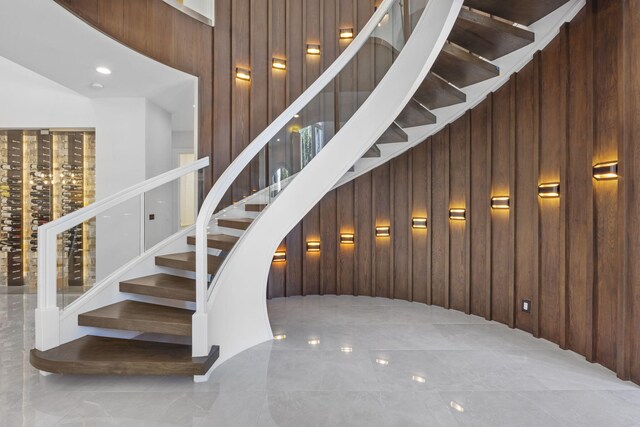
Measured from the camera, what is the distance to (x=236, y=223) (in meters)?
3.64

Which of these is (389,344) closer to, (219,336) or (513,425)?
(513,425)

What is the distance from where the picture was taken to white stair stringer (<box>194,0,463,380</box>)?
3.10 metres

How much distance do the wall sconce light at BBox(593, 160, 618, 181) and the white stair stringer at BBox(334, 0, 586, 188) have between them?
1459 millimetres

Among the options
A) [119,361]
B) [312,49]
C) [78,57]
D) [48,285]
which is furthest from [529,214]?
[78,57]

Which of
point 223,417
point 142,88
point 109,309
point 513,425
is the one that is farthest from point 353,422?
point 142,88

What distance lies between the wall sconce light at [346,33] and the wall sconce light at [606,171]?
13.1ft

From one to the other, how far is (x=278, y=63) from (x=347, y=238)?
3034 mm

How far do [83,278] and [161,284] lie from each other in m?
0.75

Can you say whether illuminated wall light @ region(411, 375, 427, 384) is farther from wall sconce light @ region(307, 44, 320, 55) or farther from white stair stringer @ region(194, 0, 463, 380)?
wall sconce light @ region(307, 44, 320, 55)

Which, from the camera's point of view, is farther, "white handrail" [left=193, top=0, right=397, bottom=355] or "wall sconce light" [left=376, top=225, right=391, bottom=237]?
"wall sconce light" [left=376, top=225, right=391, bottom=237]

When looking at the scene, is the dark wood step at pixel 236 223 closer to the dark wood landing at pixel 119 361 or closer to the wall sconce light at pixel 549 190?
the dark wood landing at pixel 119 361

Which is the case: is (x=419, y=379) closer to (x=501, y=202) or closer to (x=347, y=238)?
(x=501, y=202)

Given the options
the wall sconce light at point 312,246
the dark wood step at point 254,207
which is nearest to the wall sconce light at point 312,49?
the dark wood step at point 254,207

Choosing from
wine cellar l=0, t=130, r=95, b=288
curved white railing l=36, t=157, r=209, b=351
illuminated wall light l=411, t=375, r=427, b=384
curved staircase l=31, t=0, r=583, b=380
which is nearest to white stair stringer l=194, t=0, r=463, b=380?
curved staircase l=31, t=0, r=583, b=380
